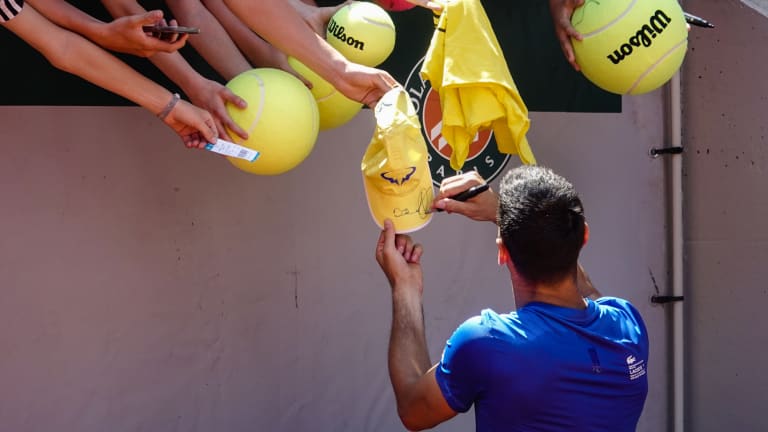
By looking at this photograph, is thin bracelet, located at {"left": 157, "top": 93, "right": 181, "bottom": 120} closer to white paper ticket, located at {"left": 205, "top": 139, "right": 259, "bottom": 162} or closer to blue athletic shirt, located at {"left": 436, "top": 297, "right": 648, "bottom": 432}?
white paper ticket, located at {"left": 205, "top": 139, "right": 259, "bottom": 162}

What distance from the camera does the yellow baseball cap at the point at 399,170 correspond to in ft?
8.10

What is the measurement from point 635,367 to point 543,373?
10.5 inches

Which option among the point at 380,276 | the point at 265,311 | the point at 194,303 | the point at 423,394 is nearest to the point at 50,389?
the point at 194,303

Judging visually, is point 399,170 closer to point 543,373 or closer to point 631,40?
point 543,373

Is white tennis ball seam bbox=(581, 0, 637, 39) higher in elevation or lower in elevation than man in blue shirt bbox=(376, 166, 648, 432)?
higher

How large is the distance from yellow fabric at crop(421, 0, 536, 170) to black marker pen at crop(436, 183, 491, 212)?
371 mm

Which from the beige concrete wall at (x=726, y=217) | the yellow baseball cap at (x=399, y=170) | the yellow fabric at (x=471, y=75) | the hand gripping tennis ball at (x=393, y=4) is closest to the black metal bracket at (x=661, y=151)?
the beige concrete wall at (x=726, y=217)

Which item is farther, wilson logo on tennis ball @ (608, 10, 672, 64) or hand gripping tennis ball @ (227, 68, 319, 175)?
wilson logo on tennis ball @ (608, 10, 672, 64)

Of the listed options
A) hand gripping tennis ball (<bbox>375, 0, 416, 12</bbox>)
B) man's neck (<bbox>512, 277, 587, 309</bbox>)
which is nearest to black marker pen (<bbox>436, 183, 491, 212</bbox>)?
man's neck (<bbox>512, 277, 587, 309</bbox>)

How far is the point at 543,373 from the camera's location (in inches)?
79.7

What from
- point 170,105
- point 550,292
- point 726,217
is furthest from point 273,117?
point 726,217

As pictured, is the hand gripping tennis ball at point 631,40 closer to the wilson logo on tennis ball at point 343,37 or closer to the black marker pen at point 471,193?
the wilson logo on tennis ball at point 343,37

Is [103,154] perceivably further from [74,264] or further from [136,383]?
[136,383]

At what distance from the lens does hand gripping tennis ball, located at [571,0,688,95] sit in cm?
295
